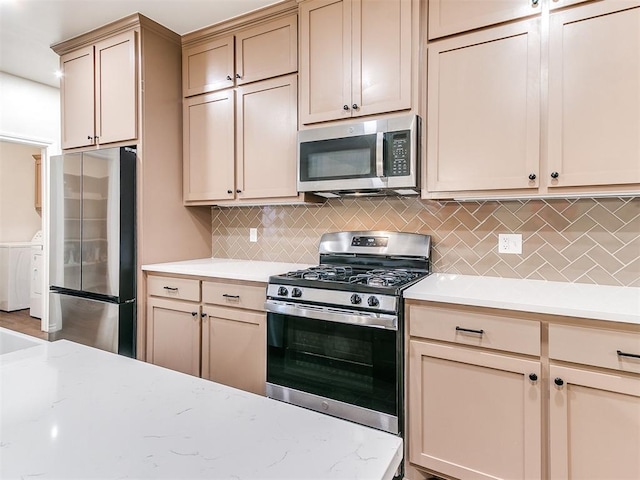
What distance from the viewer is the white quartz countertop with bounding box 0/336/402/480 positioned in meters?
0.52

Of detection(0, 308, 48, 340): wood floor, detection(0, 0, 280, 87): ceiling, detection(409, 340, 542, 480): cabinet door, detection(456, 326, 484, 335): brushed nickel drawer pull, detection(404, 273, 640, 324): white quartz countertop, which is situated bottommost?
detection(0, 308, 48, 340): wood floor

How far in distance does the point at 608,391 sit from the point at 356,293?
1.03 m

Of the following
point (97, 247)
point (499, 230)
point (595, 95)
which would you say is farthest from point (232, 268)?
point (595, 95)

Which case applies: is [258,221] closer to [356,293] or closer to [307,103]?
[307,103]

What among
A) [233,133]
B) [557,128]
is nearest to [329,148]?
[233,133]

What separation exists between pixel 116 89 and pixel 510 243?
2.79 meters

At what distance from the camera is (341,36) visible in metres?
2.20

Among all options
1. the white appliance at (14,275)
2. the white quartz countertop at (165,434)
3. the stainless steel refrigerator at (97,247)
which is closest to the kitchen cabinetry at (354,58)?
the stainless steel refrigerator at (97,247)

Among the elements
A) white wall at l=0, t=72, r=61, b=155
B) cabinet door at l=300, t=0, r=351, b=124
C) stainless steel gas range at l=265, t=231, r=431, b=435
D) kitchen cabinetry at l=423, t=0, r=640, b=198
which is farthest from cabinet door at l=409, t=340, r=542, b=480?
white wall at l=0, t=72, r=61, b=155

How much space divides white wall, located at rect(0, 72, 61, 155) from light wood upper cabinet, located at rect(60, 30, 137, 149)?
0.99 metres

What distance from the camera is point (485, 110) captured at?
6.17 feet

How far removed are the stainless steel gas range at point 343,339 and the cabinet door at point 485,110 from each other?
508 millimetres

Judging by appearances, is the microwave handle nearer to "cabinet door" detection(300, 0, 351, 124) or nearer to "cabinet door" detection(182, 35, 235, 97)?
"cabinet door" detection(300, 0, 351, 124)

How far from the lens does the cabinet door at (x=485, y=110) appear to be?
1.79 metres
